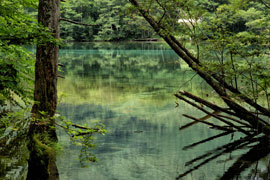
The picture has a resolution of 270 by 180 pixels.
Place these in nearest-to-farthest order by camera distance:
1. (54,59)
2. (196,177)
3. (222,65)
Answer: (196,177)
(54,59)
(222,65)

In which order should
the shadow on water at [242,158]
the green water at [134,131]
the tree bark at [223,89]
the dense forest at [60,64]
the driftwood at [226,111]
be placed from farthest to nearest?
the tree bark at [223,89], the driftwood at [226,111], the green water at [134,131], the shadow on water at [242,158], the dense forest at [60,64]

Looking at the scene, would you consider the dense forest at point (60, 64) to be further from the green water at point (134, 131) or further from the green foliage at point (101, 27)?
the green foliage at point (101, 27)

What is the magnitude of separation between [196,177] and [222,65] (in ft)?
9.93

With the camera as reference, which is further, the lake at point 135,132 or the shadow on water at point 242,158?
the lake at point 135,132

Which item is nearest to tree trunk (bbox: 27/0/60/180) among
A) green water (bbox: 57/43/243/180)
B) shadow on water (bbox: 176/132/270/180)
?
green water (bbox: 57/43/243/180)

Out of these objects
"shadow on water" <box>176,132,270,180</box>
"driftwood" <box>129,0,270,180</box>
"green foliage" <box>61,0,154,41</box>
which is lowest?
"shadow on water" <box>176,132,270,180</box>

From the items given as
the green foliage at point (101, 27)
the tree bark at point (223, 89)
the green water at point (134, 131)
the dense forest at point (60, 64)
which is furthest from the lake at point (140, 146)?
the green foliage at point (101, 27)

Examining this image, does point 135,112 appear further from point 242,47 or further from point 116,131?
point 242,47

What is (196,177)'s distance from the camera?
6402mm

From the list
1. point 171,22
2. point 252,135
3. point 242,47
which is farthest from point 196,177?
point 171,22

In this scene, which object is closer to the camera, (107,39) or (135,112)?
(135,112)

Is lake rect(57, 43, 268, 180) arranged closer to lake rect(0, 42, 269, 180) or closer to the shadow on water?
lake rect(0, 42, 269, 180)

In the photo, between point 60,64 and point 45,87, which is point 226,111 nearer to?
point 60,64

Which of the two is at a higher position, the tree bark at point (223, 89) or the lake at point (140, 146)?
the tree bark at point (223, 89)
